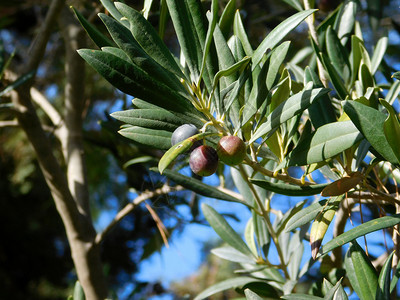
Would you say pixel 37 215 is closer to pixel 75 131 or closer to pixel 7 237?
pixel 7 237

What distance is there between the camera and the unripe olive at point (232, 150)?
519 mm

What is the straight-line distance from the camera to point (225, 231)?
97cm

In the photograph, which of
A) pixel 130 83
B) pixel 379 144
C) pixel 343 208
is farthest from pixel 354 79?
pixel 130 83

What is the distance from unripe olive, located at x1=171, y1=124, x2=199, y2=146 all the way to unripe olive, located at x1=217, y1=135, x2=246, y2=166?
0.04m

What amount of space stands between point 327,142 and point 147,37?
0.23m

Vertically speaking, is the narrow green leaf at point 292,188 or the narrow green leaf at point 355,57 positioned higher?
the narrow green leaf at point 355,57

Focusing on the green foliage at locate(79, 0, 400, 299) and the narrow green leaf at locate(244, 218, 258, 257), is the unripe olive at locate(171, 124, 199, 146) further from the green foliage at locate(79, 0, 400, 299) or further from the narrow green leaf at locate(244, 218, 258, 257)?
the narrow green leaf at locate(244, 218, 258, 257)

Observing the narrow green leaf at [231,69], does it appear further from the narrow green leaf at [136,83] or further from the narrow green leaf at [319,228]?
the narrow green leaf at [319,228]

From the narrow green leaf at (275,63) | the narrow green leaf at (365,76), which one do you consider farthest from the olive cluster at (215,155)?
the narrow green leaf at (365,76)

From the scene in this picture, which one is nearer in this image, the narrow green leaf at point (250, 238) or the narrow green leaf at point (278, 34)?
the narrow green leaf at point (278, 34)

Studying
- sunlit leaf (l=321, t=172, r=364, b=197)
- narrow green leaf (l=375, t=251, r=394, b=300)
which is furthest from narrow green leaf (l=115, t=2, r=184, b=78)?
narrow green leaf (l=375, t=251, r=394, b=300)

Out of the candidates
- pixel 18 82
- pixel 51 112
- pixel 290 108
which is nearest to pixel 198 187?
pixel 290 108

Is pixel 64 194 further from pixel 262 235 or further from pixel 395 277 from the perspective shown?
pixel 395 277

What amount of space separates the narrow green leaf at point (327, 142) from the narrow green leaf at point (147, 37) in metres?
0.17
